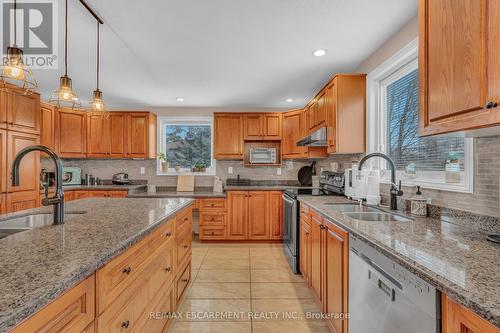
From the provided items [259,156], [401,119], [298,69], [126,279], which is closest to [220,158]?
[259,156]

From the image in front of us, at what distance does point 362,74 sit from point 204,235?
10.6ft

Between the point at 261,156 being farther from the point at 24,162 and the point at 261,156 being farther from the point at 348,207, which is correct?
the point at 24,162

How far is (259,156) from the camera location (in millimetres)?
4441

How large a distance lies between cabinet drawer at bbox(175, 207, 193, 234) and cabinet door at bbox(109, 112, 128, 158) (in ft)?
8.24

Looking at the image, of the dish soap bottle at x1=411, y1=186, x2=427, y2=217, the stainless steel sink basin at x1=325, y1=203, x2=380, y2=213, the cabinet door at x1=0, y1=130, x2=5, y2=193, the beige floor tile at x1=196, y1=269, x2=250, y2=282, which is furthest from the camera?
the cabinet door at x1=0, y1=130, x2=5, y2=193

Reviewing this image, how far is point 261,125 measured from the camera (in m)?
4.37

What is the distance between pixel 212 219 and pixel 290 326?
2.31 metres

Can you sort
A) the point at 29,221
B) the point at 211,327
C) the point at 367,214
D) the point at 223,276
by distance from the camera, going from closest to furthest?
1. the point at 29,221
2. the point at 211,327
3. the point at 367,214
4. the point at 223,276

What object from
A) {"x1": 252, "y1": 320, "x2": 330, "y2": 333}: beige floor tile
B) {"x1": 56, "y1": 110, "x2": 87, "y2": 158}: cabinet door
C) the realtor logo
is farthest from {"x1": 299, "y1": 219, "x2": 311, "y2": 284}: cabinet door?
{"x1": 56, "y1": 110, "x2": 87, "y2": 158}: cabinet door

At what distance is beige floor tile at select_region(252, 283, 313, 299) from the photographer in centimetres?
236

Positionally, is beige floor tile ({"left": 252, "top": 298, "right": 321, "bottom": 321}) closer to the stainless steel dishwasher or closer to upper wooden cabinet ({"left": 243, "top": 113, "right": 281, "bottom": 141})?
the stainless steel dishwasher

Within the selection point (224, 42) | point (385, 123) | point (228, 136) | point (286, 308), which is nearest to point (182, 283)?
point (286, 308)

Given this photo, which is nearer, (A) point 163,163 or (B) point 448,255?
(B) point 448,255

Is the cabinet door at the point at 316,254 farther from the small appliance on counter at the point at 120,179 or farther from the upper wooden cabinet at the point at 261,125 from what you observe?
the small appliance on counter at the point at 120,179
